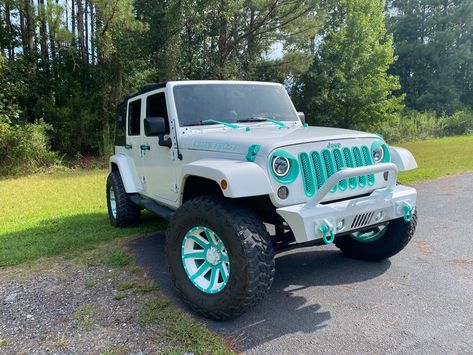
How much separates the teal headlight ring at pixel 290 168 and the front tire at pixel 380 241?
4.90 feet

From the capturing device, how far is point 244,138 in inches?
133

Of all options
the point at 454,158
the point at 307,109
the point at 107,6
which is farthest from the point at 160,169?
the point at 307,109

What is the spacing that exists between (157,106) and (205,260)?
2085mm

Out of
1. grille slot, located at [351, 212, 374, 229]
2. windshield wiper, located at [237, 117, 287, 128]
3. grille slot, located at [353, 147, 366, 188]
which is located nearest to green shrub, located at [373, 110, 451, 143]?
windshield wiper, located at [237, 117, 287, 128]

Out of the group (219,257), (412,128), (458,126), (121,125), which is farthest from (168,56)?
(458,126)

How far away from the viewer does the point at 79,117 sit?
1540cm

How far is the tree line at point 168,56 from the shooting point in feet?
46.0

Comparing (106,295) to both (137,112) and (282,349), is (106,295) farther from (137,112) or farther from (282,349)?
(137,112)

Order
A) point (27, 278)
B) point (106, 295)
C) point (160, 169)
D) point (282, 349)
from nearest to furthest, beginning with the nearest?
point (282, 349), point (106, 295), point (27, 278), point (160, 169)

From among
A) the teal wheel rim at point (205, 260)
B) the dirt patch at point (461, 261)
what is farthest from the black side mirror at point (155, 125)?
the dirt patch at point (461, 261)

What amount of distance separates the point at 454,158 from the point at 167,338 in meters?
13.4

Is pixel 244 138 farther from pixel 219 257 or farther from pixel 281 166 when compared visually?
pixel 219 257

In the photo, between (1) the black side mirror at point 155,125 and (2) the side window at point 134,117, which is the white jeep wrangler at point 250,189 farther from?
(2) the side window at point 134,117

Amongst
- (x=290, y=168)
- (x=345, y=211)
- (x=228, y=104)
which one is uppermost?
(x=228, y=104)
